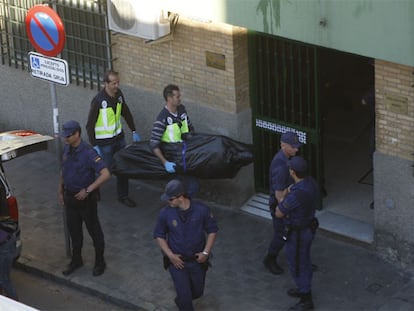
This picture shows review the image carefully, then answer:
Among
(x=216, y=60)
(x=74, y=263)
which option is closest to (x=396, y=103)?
(x=216, y=60)

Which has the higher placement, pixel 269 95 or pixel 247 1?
pixel 247 1

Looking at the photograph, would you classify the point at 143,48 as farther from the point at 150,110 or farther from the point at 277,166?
the point at 277,166

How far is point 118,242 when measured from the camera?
13.3 meters

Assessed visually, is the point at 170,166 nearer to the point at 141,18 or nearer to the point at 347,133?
the point at 141,18

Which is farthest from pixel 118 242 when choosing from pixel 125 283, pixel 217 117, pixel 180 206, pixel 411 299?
pixel 411 299

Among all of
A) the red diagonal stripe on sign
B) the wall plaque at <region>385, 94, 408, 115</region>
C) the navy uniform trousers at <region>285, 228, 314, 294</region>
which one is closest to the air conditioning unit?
the red diagonal stripe on sign

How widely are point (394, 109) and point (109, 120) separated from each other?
3.90 meters

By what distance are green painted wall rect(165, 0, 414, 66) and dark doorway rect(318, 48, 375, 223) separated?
117cm

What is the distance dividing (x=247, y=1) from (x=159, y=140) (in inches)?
82.2

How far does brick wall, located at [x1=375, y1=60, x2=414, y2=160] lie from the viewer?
11568mm

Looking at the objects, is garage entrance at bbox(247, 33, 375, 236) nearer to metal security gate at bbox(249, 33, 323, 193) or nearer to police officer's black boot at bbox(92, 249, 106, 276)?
metal security gate at bbox(249, 33, 323, 193)

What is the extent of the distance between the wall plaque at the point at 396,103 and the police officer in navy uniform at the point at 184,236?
2.53m

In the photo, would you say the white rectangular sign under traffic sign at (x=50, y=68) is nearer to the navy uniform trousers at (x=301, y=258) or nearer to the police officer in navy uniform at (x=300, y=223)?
the police officer in navy uniform at (x=300, y=223)

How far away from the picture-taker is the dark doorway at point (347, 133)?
534 inches
